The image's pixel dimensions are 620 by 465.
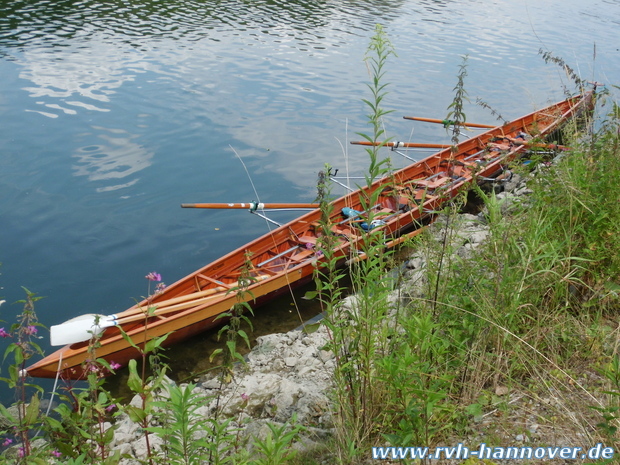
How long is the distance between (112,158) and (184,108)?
3.21 metres

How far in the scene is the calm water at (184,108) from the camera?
8.35 m

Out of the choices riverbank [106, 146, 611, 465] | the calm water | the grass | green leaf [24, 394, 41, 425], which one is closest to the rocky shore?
riverbank [106, 146, 611, 465]

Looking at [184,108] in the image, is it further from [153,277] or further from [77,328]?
[153,277]

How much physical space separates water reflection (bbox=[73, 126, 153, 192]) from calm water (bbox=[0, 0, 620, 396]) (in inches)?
1.9

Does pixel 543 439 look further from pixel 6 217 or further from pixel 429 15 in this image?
pixel 429 15

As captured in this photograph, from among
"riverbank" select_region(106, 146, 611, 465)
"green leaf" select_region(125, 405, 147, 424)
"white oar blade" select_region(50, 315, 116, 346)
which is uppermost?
"green leaf" select_region(125, 405, 147, 424)

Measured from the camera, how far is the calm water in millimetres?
8352

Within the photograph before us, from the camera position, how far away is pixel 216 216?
31.9 ft

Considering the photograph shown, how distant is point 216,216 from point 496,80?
38.7 ft

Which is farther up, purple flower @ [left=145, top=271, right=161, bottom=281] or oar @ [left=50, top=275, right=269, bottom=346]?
purple flower @ [left=145, top=271, right=161, bottom=281]

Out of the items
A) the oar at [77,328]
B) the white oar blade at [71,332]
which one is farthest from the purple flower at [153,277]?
the white oar blade at [71,332]

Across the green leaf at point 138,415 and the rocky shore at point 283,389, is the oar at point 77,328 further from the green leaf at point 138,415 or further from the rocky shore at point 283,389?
the green leaf at point 138,415

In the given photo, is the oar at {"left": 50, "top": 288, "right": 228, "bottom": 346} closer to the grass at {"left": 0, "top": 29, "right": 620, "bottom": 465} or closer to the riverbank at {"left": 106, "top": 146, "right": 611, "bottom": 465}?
the riverbank at {"left": 106, "top": 146, "right": 611, "bottom": 465}

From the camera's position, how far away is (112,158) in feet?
→ 35.9
